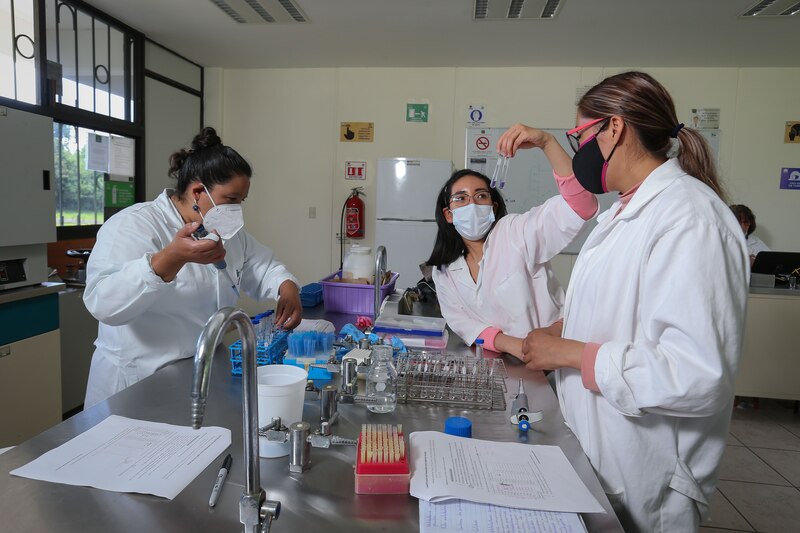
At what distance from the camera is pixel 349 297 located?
2396 mm

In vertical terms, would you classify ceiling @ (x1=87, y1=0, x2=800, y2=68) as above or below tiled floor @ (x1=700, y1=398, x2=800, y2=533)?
above

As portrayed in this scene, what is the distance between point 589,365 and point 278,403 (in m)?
0.62

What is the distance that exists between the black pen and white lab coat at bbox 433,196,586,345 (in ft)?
3.37

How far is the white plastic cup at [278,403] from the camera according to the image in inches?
39.0

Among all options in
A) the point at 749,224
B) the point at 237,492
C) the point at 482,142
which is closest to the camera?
the point at 237,492

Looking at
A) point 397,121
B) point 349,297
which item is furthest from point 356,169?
point 349,297

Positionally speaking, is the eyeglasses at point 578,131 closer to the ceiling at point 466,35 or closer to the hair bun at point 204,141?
the hair bun at point 204,141

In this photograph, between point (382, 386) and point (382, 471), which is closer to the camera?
point (382, 471)

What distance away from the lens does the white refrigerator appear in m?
4.68

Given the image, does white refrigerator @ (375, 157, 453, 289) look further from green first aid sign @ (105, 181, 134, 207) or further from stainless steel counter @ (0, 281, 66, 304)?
stainless steel counter @ (0, 281, 66, 304)

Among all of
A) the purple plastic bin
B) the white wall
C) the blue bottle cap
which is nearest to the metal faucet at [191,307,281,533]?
the blue bottle cap

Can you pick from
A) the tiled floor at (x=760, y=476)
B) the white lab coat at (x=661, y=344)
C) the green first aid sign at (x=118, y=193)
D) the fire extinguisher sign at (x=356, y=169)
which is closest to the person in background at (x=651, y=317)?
the white lab coat at (x=661, y=344)

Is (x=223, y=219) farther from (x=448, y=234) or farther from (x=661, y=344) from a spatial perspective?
(x=661, y=344)

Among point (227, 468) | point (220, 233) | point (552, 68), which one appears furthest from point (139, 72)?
point (227, 468)
